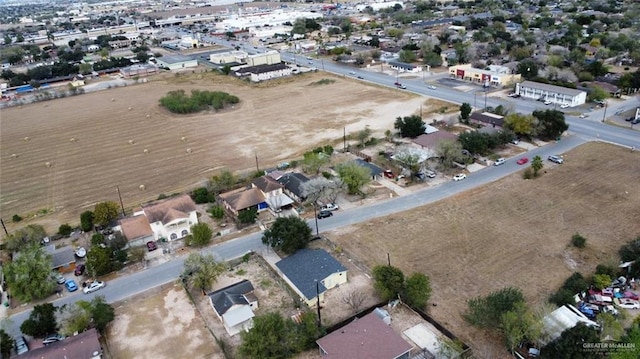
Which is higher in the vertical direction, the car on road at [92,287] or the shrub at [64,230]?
the shrub at [64,230]

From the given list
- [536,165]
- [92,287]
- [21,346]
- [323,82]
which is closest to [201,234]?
[92,287]

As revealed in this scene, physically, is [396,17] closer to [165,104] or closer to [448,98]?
[448,98]

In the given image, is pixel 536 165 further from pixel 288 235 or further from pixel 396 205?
pixel 288 235

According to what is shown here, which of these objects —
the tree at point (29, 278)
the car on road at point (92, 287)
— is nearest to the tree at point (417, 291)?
the car on road at point (92, 287)

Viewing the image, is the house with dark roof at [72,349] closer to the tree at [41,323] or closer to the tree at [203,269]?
the tree at [41,323]

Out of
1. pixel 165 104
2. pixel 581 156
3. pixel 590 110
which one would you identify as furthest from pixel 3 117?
pixel 590 110
